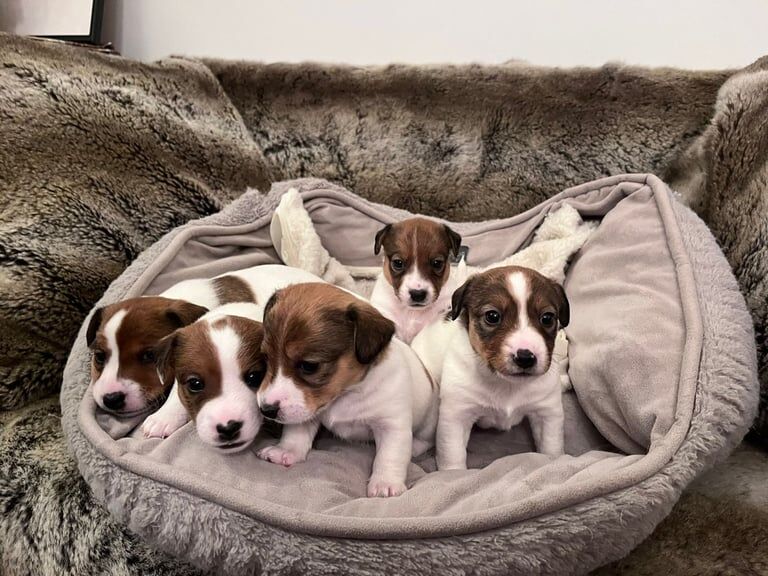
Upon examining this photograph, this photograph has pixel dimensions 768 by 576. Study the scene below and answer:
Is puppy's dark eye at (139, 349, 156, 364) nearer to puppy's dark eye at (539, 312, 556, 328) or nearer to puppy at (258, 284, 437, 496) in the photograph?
puppy at (258, 284, 437, 496)

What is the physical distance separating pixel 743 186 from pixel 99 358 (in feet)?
7.29

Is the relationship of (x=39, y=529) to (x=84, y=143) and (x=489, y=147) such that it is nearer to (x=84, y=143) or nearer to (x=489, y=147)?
(x=84, y=143)

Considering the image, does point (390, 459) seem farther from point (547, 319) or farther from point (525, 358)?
point (547, 319)

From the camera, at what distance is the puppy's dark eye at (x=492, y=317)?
1642 millimetres

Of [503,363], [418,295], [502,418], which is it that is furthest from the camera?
[418,295]

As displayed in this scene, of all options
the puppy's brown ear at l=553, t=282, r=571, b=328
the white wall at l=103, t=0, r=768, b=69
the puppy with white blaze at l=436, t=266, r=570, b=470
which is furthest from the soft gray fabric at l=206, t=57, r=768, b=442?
the puppy with white blaze at l=436, t=266, r=570, b=470

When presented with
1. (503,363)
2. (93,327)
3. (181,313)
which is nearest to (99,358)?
(93,327)

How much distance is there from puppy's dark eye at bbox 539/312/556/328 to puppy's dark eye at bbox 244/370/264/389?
2.61 ft

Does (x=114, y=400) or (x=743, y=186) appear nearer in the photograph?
(x=114, y=400)

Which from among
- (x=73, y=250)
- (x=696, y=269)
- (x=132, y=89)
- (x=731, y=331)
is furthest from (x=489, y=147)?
(x=73, y=250)

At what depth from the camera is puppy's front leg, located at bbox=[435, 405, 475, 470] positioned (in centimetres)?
173

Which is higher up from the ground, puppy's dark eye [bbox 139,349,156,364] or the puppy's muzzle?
the puppy's muzzle

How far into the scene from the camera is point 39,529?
155cm

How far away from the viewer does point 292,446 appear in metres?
1.62
